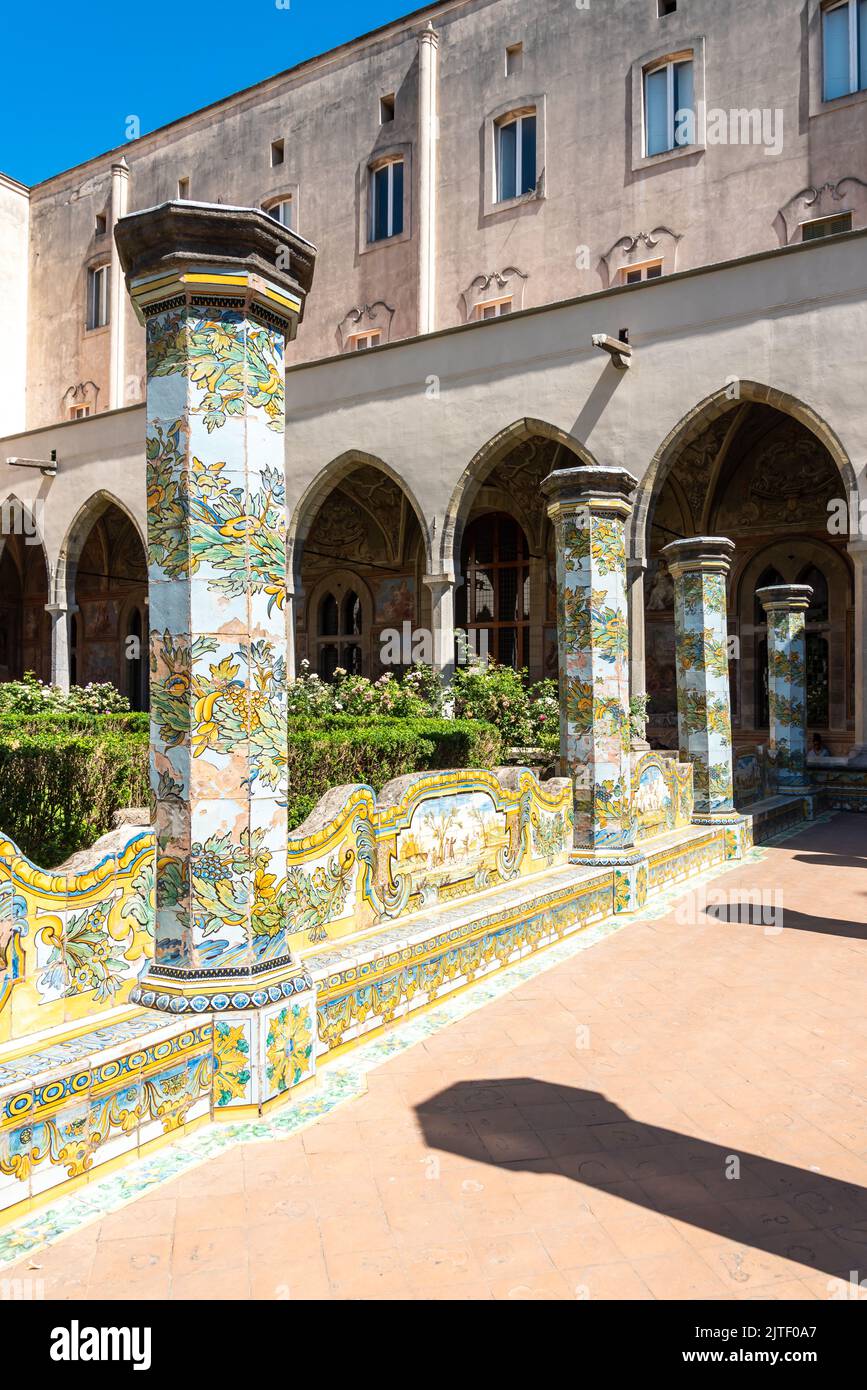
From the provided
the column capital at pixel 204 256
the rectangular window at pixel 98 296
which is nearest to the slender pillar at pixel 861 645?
the column capital at pixel 204 256

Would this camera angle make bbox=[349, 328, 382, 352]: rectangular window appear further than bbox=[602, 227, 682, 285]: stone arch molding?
Yes

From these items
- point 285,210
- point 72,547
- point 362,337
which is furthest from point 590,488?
point 285,210

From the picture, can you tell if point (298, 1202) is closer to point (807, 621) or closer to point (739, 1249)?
point (739, 1249)

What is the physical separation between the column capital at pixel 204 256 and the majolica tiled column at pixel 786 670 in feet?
35.5

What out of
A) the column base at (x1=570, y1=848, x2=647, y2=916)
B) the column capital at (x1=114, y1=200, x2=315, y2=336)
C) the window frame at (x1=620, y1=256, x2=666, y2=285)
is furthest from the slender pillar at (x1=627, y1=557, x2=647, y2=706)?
the column capital at (x1=114, y1=200, x2=315, y2=336)

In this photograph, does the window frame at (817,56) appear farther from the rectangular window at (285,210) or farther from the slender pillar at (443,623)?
the rectangular window at (285,210)

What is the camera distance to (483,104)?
18797 millimetres

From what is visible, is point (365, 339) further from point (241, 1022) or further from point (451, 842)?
point (241, 1022)

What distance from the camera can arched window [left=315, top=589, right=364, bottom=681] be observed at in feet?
64.4

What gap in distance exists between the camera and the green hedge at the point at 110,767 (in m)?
8.68

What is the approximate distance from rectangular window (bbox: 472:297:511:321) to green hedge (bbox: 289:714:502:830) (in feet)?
34.1

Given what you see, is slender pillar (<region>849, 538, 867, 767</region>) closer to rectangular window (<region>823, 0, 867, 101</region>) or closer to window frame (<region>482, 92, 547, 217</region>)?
rectangular window (<region>823, 0, 867, 101</region>)

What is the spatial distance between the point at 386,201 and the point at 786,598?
40.5 feet

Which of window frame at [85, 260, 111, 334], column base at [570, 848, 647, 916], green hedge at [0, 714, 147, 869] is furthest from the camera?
window frame at [85, 260, 111, 334]
